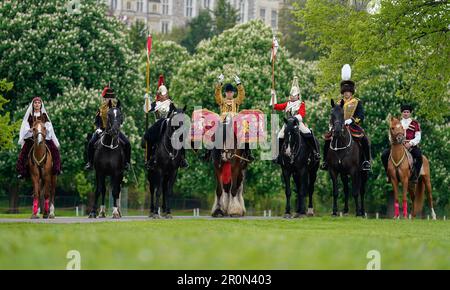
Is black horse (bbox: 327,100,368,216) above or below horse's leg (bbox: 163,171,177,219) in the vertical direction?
above

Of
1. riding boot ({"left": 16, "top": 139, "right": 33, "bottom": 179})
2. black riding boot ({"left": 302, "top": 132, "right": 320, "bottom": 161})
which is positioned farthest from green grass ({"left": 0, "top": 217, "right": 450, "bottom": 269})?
black riding boot ({"left": 302, "top": 132, "right": 320, "bottom": 161})

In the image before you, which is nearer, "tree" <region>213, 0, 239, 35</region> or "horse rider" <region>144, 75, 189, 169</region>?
"horse rider" <region>144, 75, 189, 169</region>

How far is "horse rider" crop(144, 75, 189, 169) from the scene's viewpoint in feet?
108

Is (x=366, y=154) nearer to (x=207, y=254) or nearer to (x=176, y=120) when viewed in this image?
(x=176, y=120)

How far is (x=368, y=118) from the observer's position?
70.4 meters

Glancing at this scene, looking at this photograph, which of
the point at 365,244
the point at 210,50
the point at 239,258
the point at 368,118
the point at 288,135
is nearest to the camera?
the point at 239,258

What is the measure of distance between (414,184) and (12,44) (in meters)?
28.1

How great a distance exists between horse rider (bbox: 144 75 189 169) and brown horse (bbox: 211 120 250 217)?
4.92 feet

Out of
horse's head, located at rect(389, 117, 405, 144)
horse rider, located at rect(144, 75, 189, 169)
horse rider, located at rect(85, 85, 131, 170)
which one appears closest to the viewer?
horse rider, located at rect(144, 75, 189, 169)

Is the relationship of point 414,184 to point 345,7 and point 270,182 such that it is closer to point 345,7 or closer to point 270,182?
point 345,7

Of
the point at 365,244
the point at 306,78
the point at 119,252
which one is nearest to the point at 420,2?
the point at 365,244

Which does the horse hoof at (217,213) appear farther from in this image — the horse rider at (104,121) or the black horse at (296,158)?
the horse rider at (104,121)

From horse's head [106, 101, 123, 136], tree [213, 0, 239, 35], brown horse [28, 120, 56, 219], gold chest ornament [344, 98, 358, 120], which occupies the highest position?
Result: tree [213, 0, 239, 35]

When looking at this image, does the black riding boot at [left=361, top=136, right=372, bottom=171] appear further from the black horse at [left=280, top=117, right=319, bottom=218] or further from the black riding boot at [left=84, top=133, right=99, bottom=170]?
the black riding boot at [left=84, top=133, right=99, bottom=170]
